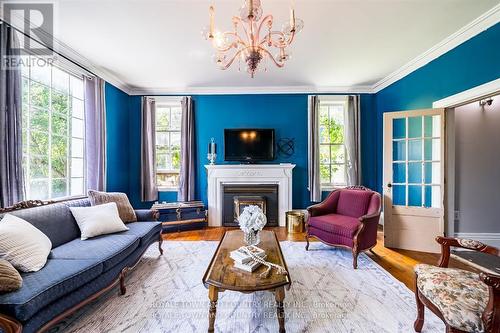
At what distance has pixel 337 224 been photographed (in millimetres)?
2814

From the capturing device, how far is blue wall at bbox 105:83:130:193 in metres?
3.90

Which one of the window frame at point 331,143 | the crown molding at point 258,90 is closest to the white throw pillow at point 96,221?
the crown molding at point 258,90

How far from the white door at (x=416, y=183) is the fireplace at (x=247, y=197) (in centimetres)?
193

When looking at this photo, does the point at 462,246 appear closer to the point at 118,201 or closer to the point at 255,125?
the point at 255,125

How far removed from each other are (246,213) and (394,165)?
279 centimetres

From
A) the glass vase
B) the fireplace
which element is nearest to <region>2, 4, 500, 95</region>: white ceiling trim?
the fireplace

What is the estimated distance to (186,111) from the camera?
4.38m

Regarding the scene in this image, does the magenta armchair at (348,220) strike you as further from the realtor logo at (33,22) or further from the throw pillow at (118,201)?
the realtor logo at (33,22)

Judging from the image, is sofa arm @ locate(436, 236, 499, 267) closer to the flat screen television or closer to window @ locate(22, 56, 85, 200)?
the flat screen television

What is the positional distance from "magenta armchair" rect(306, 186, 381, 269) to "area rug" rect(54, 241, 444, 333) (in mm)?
308

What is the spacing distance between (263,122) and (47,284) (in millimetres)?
3902

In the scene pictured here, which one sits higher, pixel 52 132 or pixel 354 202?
pixel 52 132

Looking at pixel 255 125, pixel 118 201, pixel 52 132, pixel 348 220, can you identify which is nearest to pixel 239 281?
pixel 348 220

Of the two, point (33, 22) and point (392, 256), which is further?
point (392, 256)
